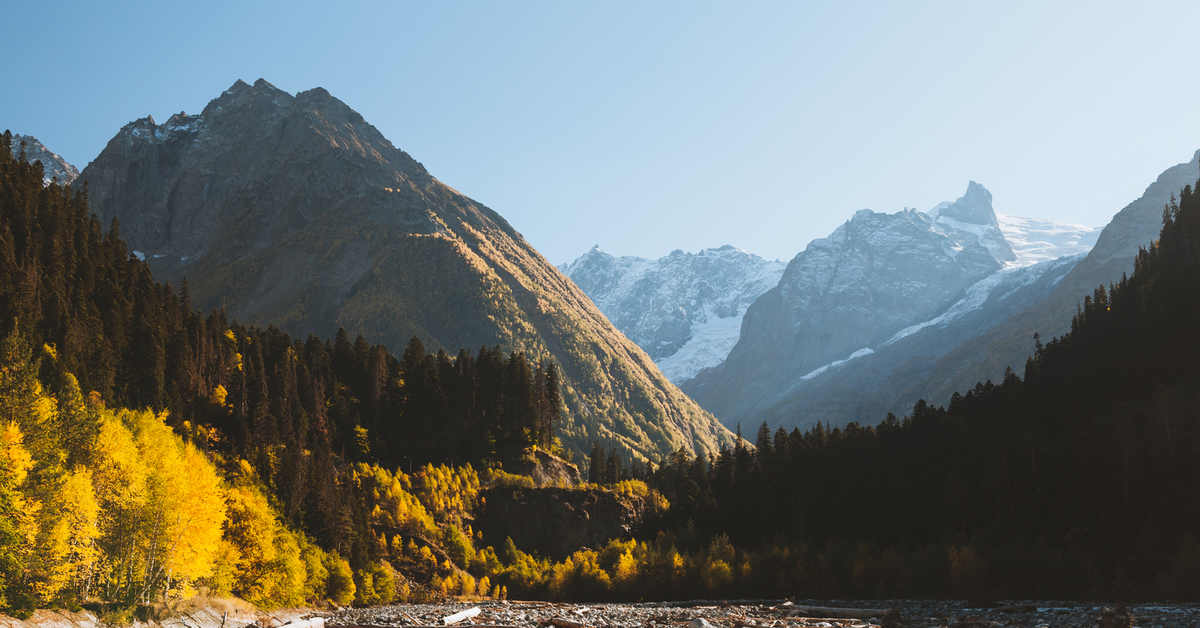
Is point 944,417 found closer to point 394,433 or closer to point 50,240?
point 394,433

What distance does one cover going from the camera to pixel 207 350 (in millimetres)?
119188

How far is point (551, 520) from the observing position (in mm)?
139750

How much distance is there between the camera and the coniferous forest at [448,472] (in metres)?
56.7

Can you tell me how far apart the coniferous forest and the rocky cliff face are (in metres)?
2.72

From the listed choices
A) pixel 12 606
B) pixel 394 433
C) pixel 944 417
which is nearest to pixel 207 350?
pixel 394 433

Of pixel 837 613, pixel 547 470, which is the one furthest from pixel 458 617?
pixel 547 470

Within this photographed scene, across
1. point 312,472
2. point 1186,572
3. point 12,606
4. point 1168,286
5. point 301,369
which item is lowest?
point 1186,572

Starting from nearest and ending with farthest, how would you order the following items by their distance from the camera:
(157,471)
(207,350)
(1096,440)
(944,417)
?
1. (157,471)
2. (1096,440)
3. (207,350)
4. (944,417)

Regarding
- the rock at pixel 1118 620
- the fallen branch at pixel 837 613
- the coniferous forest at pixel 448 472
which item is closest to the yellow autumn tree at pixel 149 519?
the coniferous forest at pixel 448 472

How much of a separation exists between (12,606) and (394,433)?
10693 centimetres

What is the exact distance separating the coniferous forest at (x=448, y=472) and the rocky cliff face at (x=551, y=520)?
107 inches

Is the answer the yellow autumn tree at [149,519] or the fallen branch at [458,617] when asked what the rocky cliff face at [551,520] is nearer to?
the fallen branch at [458,617]

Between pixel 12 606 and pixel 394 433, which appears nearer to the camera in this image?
pixel 12 606

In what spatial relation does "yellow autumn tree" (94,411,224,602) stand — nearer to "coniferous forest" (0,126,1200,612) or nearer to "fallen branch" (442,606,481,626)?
"coniferous forest" (0,126,1200,612)
